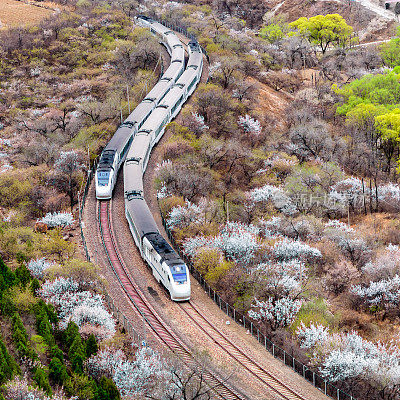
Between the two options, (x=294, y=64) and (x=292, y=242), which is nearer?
(x=292, y=242)

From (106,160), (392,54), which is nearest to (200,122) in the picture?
(106,160)

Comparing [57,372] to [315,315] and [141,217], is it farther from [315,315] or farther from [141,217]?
[141,217]

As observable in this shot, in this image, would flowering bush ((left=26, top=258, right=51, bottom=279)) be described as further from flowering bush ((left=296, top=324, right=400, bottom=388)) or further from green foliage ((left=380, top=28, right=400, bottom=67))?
green foliage ((left=380, top=28, right=400, bottom=67))

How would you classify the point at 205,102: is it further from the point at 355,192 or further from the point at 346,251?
the point at 346,251

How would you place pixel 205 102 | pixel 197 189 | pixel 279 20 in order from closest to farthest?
pixel 197 189
pixel 205 102
pixel 279 20

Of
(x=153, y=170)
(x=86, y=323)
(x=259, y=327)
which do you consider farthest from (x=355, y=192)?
(x=86, y=323)

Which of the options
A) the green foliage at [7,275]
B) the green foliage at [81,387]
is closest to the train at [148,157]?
the green foliage at [7,275]
